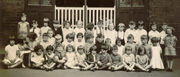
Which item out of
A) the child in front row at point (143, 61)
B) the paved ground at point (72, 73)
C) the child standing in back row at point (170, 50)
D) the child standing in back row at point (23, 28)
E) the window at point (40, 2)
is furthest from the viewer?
the window at point (40, 2)

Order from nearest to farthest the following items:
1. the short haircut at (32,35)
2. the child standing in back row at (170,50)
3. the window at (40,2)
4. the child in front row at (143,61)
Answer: the child in front row at (143,61) < the child standing in back row at (170,50) < the short haircut at (32,35) < the window at (40,2)

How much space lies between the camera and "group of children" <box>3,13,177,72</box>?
4.73 meters

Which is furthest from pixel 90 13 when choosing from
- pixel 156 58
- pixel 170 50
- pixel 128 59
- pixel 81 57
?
pixel 170 50

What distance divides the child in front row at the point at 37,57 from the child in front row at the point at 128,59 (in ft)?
4.98

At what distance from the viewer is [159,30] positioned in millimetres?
5500

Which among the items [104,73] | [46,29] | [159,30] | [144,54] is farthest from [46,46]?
[159,30]

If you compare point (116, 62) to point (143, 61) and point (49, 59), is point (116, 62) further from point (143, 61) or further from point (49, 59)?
point (49, 59)

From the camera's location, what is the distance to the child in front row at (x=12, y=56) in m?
4.73

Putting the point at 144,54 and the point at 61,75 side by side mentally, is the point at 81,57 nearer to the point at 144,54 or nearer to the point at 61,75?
the point at 61,75

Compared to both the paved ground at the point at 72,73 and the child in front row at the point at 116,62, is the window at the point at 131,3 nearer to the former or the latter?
the child in front row at the point at 116,62

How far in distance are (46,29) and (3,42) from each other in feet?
3.03

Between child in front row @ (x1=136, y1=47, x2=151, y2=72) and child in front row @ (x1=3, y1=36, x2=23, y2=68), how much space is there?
7.09ft

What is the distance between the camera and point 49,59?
477 cm

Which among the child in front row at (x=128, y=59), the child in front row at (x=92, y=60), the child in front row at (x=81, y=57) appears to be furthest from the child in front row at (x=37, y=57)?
the child in front row at (x=128, y=59)
